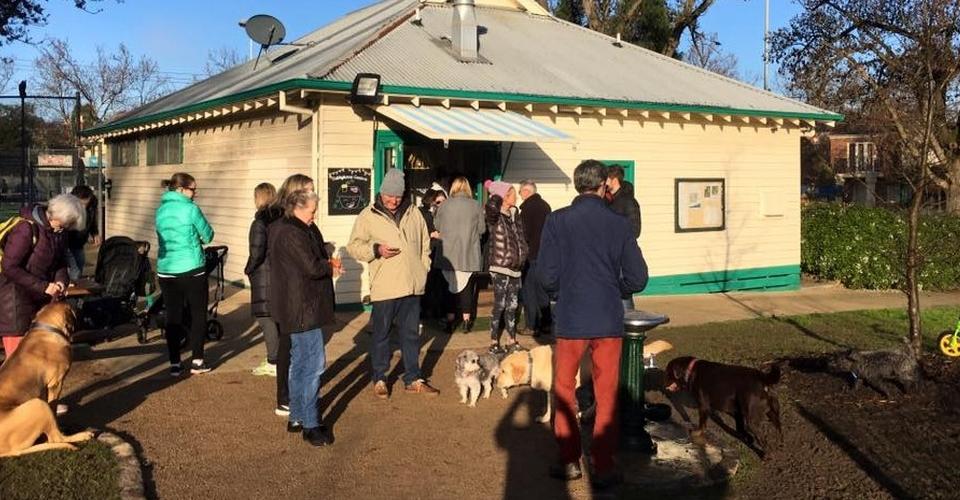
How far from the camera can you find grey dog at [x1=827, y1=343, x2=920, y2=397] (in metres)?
7.07

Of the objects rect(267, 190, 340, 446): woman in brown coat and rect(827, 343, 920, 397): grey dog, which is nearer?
rect(267, 190, 340, 446): woman in brown coat

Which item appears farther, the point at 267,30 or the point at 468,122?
the point at 267,30

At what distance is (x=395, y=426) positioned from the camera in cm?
642

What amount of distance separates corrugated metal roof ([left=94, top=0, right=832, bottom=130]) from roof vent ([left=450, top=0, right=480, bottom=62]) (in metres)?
0.21

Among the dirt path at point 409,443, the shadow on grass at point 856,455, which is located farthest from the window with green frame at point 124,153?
the shadow on grass at point 856,455

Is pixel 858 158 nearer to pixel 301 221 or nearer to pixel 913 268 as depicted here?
pixel 913 268

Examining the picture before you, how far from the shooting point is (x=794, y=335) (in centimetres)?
1024

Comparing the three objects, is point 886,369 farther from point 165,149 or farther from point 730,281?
point 165,149

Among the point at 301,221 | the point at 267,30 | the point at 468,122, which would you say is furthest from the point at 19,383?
the point at 267,30

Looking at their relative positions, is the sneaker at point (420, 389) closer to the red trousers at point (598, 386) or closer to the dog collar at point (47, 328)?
the red trousers at point (598, 386)

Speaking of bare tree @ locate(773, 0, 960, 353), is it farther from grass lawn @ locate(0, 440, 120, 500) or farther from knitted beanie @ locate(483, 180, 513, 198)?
grass lawn @ locate(0, 440, 120, 500)

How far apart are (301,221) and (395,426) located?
1.65 metres

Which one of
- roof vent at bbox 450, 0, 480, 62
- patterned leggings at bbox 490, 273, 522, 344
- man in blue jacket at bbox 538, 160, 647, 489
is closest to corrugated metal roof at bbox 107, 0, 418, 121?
roof vent at bbox 450, 0, 480, 62

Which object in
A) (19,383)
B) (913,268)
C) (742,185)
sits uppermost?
(742,185)
